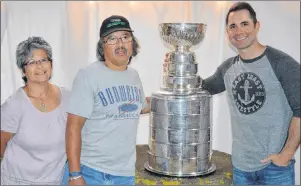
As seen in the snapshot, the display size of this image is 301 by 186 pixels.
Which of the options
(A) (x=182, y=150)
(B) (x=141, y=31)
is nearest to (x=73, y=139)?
(A) (x=182, y=150)

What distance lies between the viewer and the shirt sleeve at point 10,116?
1786 mm

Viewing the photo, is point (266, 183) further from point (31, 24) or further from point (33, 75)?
point (31, 24)

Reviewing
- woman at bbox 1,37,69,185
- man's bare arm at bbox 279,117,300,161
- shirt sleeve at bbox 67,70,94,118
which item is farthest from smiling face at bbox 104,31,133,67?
man's bare arm at bbox 279,117,300,161

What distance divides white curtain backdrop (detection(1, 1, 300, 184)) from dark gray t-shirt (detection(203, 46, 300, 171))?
4.61ft

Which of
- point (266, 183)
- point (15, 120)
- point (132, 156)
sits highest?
point (15, 120)

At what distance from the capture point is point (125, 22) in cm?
189

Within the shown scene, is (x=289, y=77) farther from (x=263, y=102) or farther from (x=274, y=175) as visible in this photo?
(x=274, y=175)

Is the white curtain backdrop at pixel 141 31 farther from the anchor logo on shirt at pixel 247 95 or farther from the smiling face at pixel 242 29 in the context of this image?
the anchor logo on shirt at pixel 247 95

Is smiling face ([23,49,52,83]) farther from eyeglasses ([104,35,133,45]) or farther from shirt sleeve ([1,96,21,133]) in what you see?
eyeglasses ([104,35,133,45])

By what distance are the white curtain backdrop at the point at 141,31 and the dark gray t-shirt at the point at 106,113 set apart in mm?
1885

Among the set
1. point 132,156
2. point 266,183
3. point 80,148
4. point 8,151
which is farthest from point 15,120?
point 266,183

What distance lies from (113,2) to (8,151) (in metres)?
2.15

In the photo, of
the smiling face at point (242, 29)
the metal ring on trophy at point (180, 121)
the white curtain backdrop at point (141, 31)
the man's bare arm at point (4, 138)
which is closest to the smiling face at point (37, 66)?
the man's bare arm at point (4, 138)

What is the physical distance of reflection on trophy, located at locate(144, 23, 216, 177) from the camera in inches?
115
